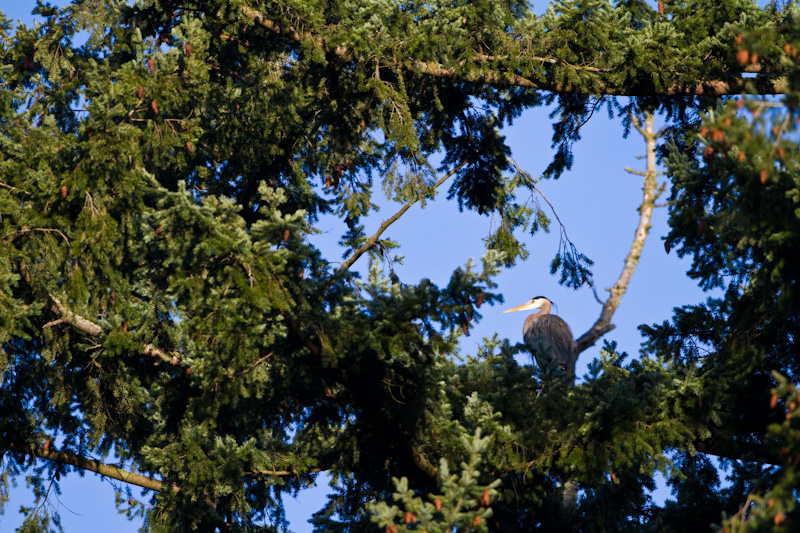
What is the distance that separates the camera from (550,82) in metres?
9.90

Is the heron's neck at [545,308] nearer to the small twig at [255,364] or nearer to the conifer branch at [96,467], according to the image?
the conifer branch at [96,467]

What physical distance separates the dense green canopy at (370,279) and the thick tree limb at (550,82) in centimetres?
3

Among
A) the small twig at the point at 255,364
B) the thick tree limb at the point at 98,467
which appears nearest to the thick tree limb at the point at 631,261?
the small twig at the point at 255,364

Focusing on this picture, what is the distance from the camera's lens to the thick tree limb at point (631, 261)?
6.02m

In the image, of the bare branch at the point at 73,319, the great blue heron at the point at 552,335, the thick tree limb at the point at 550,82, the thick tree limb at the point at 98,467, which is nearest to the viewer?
the bare branch at the point at 73,319

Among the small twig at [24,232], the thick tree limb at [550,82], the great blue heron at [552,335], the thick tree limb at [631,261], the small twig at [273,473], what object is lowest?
the thick tree limb at [631,261]

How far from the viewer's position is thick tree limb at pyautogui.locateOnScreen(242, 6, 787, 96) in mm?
9336

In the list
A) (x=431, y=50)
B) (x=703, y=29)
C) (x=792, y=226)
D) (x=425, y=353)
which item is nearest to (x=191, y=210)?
(x=425, y=353)

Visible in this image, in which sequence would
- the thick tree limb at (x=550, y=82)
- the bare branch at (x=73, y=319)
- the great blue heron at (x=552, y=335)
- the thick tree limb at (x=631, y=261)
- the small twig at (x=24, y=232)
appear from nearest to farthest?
the thick tree limb at (x=631, y=261), the small twig at (x=24, y=232), the bare branch at (x=73, y=319), the thick tree limb at (x=550, y=82), the great blue heron at (x=552, y=335)

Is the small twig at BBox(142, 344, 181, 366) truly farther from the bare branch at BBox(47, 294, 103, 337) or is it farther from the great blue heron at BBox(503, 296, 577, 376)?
the great blue heron at BBox(503, 296, 577, 376)

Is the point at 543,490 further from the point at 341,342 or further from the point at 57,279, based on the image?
the point at 57,279

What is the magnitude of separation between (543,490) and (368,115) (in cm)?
489

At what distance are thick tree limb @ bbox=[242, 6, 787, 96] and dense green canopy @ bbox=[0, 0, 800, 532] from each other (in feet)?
0.11

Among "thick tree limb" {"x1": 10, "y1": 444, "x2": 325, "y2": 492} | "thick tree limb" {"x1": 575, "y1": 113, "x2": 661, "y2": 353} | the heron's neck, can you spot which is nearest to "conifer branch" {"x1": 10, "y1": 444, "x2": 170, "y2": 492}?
"thick tree limb" {"x1": 10, "y1": 444, "x2": 325, "y2": 492}
